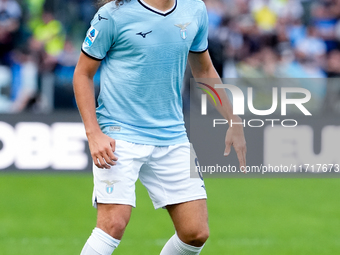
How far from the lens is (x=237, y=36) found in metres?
12.4

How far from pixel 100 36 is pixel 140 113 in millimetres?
500

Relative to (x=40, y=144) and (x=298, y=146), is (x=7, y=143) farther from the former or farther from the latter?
(x=298, y=146)

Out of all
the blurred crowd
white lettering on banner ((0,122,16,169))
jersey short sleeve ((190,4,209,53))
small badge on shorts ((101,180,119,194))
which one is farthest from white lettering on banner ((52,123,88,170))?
small badge on shorts ((101,180,119,194))

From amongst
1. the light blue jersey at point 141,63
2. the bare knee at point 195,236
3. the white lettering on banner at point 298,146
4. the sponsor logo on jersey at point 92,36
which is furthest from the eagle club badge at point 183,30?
the white lettering on banner at point 298,146

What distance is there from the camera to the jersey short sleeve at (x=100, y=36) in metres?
3.43

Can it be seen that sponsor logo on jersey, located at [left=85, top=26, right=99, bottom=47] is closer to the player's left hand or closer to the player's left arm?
the player's left arm

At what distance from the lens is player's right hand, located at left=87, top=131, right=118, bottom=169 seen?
3.41 metres

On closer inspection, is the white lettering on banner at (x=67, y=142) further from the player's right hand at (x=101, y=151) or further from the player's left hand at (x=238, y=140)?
the player's right hand at (x=101, y=151)

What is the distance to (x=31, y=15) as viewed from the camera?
12.3 metres

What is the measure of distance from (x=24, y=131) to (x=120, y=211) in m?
6.39

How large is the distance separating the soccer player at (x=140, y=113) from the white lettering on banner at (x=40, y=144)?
5.89m

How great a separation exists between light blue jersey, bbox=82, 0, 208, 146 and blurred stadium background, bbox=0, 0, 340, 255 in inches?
28.4

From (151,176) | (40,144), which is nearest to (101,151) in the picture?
(151,176)

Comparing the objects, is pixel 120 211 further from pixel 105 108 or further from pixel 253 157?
pixel 253 157
